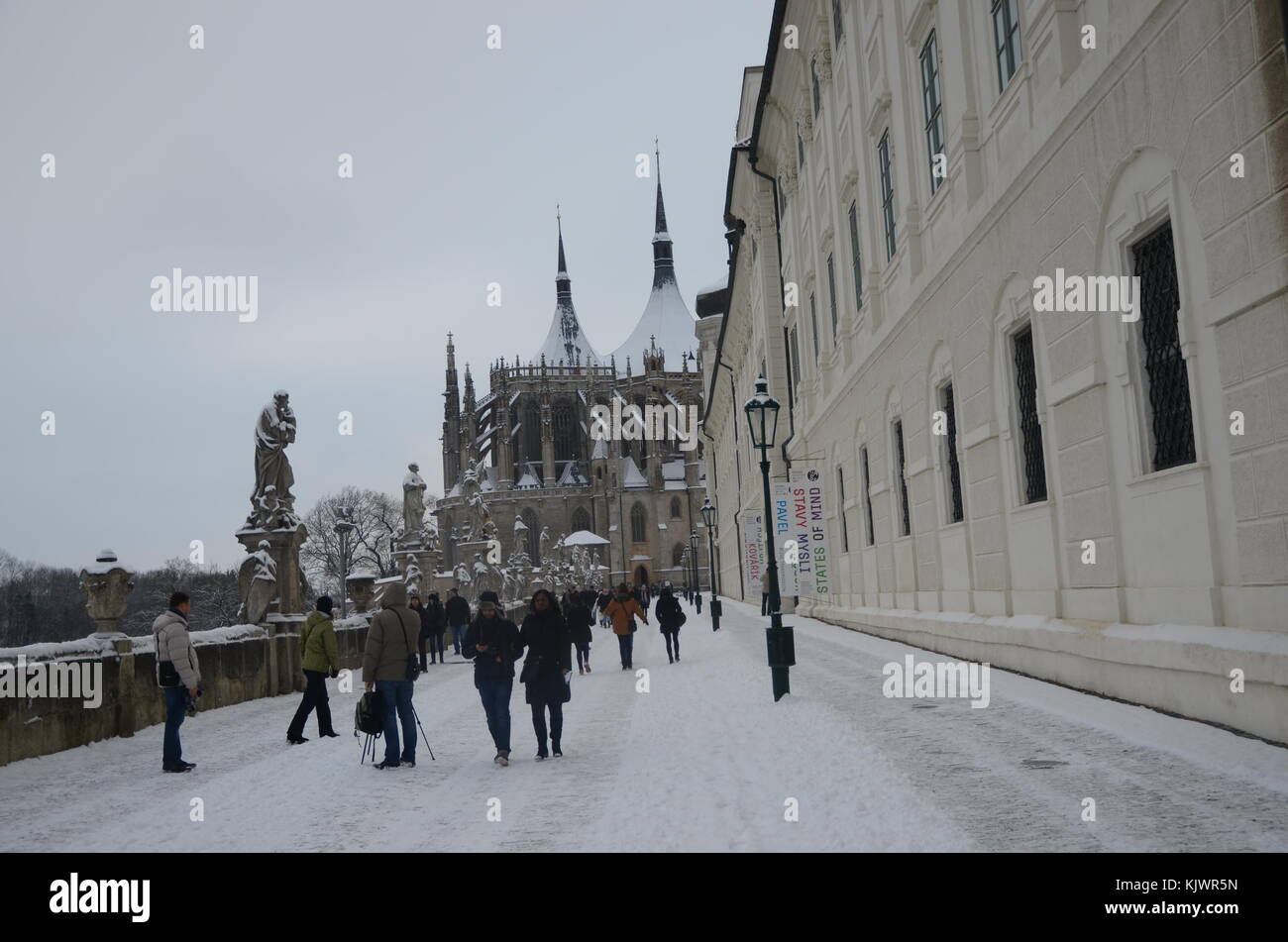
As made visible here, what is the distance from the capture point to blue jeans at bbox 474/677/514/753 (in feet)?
31.6

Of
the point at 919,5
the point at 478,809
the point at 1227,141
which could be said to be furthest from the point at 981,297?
the point at 478,809

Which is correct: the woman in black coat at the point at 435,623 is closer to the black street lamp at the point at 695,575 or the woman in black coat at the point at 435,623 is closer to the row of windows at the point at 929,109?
the row of windows at the point at 929,109

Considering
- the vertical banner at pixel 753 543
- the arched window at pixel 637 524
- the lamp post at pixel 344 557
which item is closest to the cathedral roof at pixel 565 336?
the arched window at pixel 637 524

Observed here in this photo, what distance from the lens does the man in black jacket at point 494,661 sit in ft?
31.7

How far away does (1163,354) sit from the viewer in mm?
8758

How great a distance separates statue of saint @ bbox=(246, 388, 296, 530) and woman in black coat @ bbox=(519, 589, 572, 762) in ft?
29.7

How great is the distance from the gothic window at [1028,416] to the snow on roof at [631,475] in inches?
3765

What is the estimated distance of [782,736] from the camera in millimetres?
9836

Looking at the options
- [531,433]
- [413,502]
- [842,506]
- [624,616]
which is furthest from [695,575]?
[624,616]

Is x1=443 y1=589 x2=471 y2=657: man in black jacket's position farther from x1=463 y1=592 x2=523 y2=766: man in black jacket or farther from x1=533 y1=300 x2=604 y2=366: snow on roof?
x1=533 y1=300 x2=604 y2=366: snow on roof

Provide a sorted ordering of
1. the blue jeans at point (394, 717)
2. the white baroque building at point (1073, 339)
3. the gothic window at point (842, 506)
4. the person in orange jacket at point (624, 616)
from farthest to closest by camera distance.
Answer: the gothic window at point (842, 506) → the person in orange jacket at point (624, 616) → the blue jeans at point (394, 717) → the white baroque building at point (1073, 339)

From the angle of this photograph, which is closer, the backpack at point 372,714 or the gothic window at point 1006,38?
the backpack at point 372,714

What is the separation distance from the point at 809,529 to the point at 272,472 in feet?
39.8
